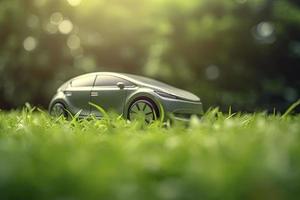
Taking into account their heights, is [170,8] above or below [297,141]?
above

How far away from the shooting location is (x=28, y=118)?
795cm

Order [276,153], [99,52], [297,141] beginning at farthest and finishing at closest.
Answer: [99,52], [297,141], [276,153]

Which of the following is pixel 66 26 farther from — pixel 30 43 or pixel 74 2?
pixel 30 43

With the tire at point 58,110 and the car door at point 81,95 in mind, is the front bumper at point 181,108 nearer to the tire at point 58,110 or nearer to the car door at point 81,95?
the car door at point 81,95

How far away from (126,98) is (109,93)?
337 mm

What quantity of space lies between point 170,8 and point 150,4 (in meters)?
1.27

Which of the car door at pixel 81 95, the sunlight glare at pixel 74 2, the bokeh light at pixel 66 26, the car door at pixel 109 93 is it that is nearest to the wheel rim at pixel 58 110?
the car door at pixel 81 95

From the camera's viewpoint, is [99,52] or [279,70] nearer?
[99,52]

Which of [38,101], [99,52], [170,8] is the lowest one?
[38,101]

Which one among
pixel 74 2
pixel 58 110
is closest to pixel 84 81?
pixel 58 110

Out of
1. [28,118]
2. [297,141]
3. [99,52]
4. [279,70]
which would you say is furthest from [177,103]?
[279,70]

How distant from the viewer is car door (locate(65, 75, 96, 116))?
8.65 meters

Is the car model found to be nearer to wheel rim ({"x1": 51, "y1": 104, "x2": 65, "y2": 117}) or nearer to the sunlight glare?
wheel rim ({"x1": 51, "y1": 104, "x2": 65, "y2": 117})

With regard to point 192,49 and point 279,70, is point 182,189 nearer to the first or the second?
point 192,49
